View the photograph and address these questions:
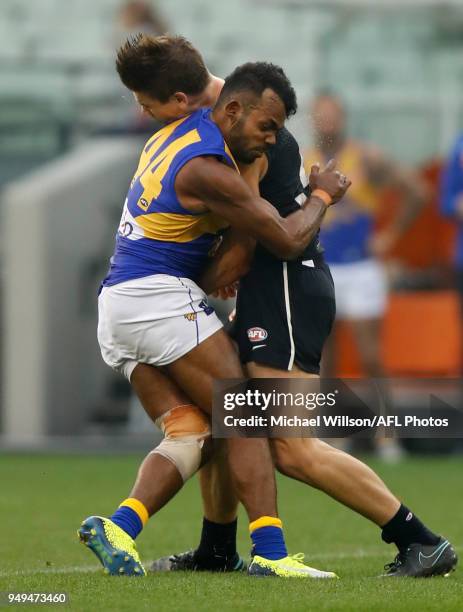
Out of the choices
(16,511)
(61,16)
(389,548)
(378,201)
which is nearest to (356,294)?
(378,201)

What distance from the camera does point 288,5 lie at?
14.7 meters

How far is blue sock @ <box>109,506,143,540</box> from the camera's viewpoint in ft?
19.7

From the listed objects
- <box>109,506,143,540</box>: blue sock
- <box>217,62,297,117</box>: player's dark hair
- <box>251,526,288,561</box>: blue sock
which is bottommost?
<box>251,526,288,561</box>: blue sock

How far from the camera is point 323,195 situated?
6.24 meters

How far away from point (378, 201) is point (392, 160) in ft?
1.67

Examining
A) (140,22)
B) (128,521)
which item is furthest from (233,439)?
(140,22)

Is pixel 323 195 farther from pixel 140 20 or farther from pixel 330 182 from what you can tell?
pixel 140 20

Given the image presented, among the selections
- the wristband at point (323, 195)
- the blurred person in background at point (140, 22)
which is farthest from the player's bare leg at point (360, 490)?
the blurred person in background at point (140, 22)

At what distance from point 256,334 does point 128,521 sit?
90 centimetres

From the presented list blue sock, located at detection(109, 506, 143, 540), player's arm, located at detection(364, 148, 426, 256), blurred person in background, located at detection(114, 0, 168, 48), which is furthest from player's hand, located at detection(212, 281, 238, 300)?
blurred person in background, located at detection(114, 0, 168, 48)

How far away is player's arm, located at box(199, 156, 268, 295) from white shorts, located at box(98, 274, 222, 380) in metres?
0.12

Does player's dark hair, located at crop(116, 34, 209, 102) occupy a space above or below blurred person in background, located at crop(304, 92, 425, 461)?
above

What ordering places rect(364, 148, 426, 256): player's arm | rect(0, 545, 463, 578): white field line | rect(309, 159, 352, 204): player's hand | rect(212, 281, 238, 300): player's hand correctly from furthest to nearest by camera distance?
rect(364, 148, 426, 256): player's arm, rect(212, 281, 238, 300): player's hand, rect(309, 159, 352, 204): player's hand, rect(0, 545, 463, 578): white field line

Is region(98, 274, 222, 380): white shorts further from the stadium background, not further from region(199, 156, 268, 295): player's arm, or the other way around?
the stadium background
